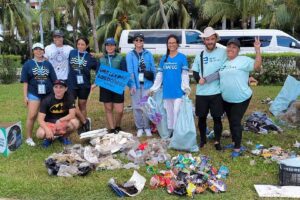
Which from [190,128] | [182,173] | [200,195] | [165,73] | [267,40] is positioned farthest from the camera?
[267,40]

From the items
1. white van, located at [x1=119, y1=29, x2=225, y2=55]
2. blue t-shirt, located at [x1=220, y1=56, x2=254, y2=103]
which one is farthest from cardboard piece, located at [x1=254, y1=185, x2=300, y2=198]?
white van, located at [x1=119, y1=29, x2=225, y2=55]

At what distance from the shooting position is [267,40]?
19.0m

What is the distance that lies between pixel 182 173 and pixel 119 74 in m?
2.49

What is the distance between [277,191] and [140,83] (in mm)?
3102

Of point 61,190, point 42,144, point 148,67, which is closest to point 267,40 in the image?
point 148,67

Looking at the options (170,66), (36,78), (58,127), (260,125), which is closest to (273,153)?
(260,125)

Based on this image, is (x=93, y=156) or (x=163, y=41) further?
(x=163, y=41)

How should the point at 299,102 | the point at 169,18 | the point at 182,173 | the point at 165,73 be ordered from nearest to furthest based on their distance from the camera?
the point at 182,173
the point at 165,73
the point at 299,102
the point at 169,18

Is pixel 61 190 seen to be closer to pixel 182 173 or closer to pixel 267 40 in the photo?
pixel 182 173

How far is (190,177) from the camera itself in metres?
5.02

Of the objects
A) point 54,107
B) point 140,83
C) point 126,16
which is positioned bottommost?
point 54,107

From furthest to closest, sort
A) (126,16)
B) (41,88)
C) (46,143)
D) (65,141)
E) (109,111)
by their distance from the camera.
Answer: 1. (126,16)
2. (109,111)
3. (65,141)
4. (46,143)
5. (41,88)

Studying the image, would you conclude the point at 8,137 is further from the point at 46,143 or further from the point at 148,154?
the point at 148,154

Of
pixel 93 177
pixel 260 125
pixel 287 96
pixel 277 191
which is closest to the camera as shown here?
pixel 277 191
